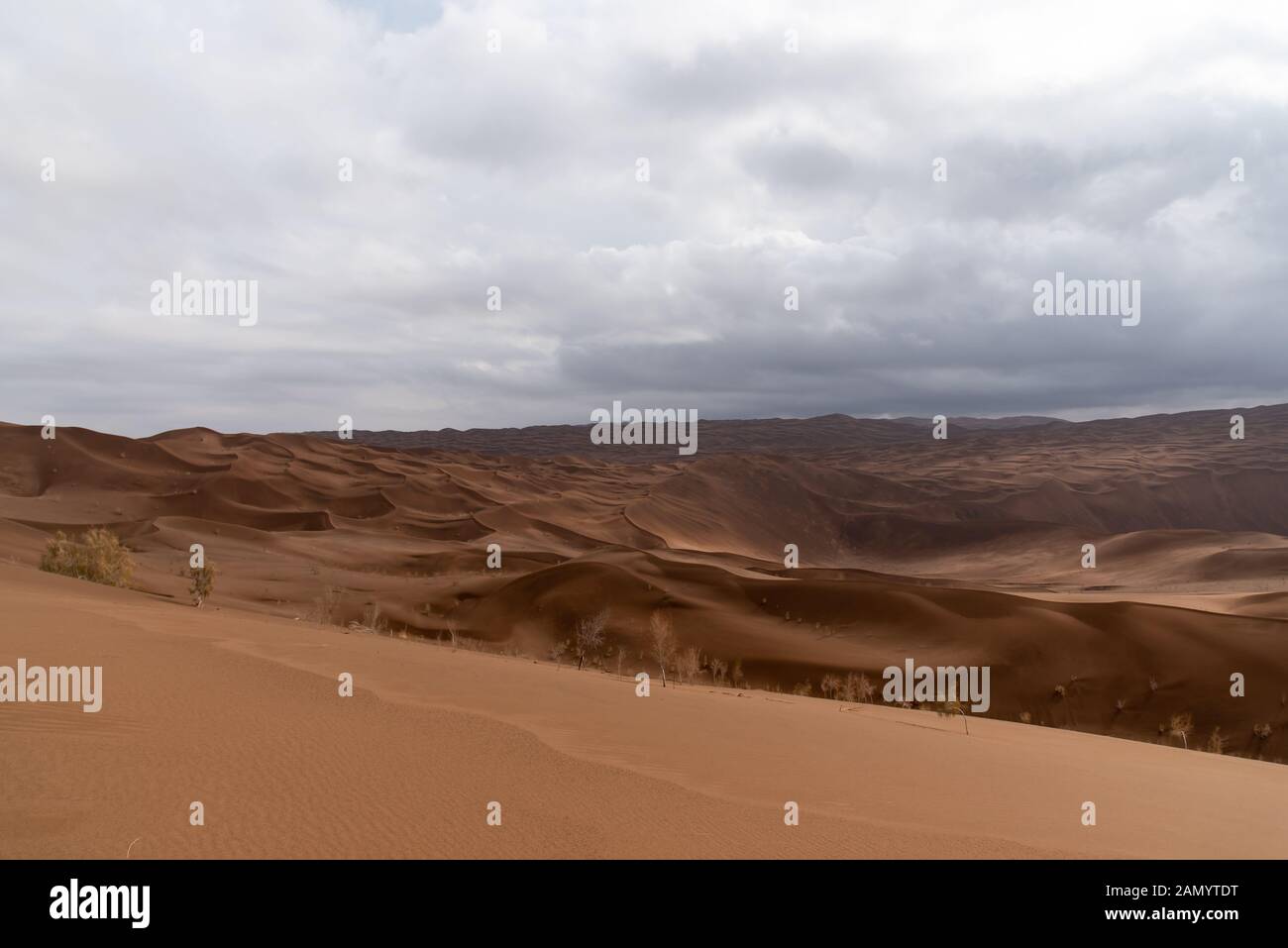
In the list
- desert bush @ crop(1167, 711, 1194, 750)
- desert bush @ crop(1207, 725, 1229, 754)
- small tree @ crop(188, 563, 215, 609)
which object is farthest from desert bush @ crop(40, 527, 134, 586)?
desert bush @ crop(1207, 725, 1229, 754)

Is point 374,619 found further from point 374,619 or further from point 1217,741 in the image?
point 1217,741

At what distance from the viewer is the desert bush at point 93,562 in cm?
1909

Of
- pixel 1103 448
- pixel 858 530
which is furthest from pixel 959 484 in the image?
pixel 1103 448

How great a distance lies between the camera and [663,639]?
69.6ft

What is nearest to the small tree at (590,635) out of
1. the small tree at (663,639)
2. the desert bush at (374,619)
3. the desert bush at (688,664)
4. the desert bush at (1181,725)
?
the small tree at (663,639)

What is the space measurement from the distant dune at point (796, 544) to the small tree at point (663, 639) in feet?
1.24

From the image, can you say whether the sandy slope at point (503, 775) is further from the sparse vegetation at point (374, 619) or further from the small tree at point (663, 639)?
the sparse vegetation at point (374, 619)

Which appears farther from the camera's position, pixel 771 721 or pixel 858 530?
pixel 858 530

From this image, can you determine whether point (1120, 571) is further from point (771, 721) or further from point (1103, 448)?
point (1103, 448)

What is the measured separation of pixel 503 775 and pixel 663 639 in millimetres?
15791

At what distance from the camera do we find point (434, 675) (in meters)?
9.23

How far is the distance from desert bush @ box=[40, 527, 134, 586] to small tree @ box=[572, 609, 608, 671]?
33.1ft

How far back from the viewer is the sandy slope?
452 centimetres

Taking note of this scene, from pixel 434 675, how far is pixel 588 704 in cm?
179
